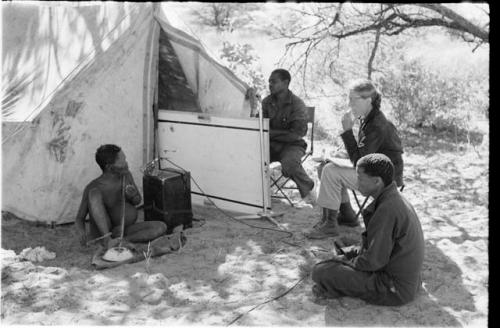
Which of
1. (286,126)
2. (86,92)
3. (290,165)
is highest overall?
(86,92)

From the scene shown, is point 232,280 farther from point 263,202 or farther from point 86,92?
point 86,92

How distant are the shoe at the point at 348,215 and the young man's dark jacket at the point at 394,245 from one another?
1877 millimetres

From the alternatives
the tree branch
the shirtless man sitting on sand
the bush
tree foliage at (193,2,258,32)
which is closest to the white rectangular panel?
the shirtless man sitting on sand

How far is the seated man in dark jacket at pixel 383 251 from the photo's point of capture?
3775mm

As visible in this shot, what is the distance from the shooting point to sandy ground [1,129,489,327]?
3959 mm

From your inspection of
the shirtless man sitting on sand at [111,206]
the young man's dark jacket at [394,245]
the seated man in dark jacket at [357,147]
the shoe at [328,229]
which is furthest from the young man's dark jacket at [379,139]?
the shirtless man sitting on sand at [111,206]

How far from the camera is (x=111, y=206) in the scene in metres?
5.43

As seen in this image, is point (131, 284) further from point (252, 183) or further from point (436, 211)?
point (436, 211)

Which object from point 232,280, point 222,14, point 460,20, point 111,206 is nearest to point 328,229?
point 232,280

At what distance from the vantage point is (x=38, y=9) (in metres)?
7.44

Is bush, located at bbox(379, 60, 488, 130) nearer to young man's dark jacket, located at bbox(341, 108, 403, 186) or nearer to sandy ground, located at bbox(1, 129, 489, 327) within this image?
sandy ground, located at bbox(1, 129, 489, 327)

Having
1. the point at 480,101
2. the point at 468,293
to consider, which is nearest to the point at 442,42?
the point at 480,101

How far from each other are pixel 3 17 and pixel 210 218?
3.91 meters

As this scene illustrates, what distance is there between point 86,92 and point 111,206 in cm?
126
